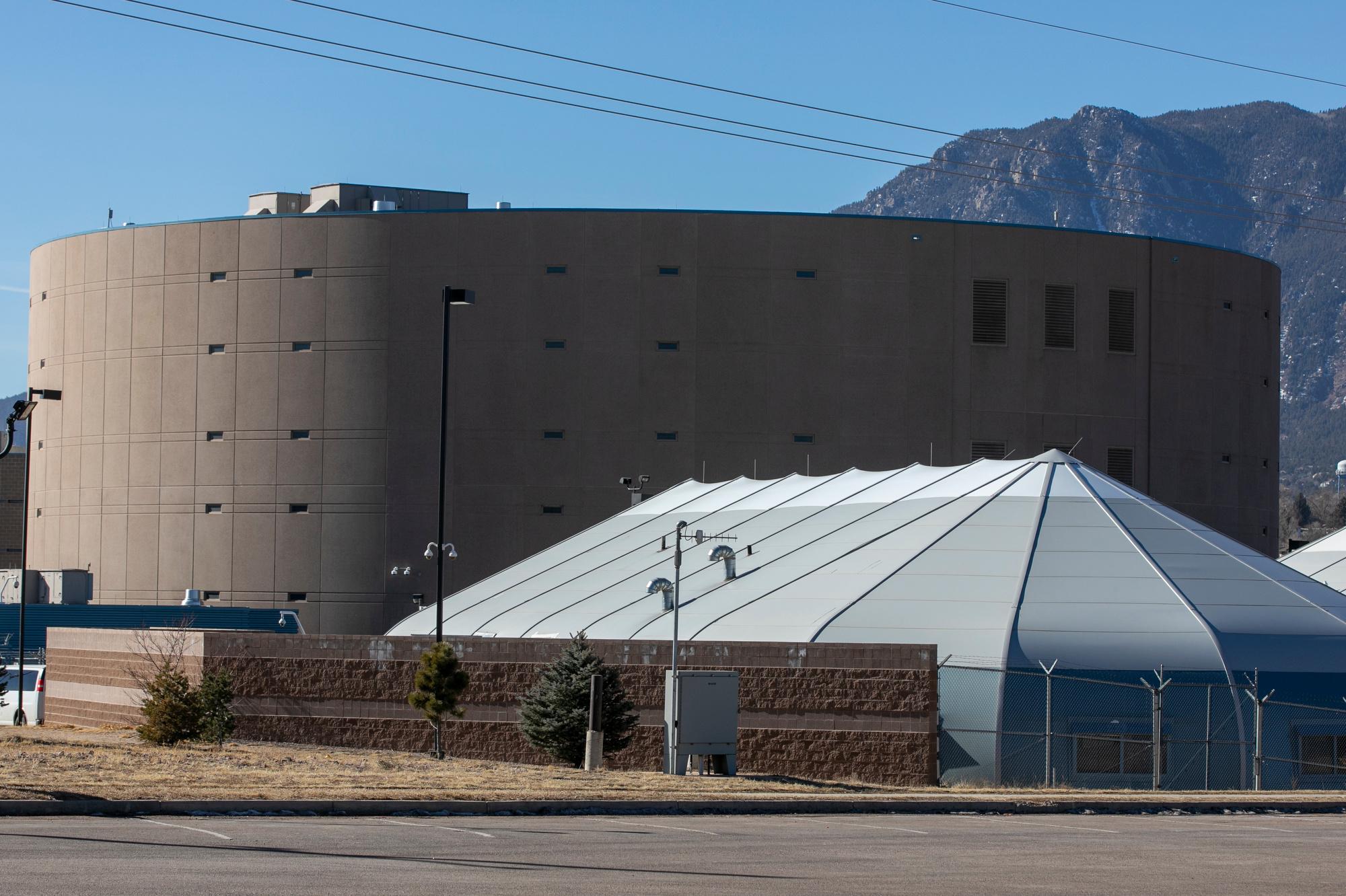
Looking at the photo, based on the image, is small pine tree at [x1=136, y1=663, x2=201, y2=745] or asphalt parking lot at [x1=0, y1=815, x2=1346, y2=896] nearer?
asphalt parking lot at [x1=0, y1=815, x2=1346, y2=896]

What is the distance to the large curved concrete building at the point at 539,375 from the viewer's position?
6794 centimetres

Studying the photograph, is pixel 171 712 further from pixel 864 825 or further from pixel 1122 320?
pixel 1122 320

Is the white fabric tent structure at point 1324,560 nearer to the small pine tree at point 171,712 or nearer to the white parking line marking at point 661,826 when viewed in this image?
the small pine tree at point 171,712

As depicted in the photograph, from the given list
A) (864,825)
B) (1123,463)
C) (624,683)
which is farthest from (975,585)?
(1123,463)

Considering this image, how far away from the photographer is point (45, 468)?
7738 centimetres

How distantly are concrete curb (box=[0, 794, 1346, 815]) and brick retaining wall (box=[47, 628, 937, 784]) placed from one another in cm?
553

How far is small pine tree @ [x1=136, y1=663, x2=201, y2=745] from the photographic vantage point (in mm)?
32906

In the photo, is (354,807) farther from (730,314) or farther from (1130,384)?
(1130,384)

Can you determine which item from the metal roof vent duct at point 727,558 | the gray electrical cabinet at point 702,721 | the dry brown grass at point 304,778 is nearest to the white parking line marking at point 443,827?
the dry brown grass at point 304,778

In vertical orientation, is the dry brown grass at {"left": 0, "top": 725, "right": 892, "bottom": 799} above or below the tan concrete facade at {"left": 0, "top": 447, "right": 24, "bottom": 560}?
below

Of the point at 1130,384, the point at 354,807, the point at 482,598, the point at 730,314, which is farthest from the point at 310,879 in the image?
the point at 1130,384

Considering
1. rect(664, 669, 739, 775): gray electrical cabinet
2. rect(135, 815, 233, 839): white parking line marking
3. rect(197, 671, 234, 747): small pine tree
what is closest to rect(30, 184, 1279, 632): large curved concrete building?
rect(197, 671, 234, 747): small pine tree

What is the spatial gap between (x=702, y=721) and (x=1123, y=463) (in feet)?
152

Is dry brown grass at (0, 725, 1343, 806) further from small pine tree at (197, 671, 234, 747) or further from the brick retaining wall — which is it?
the brick retaining wall
